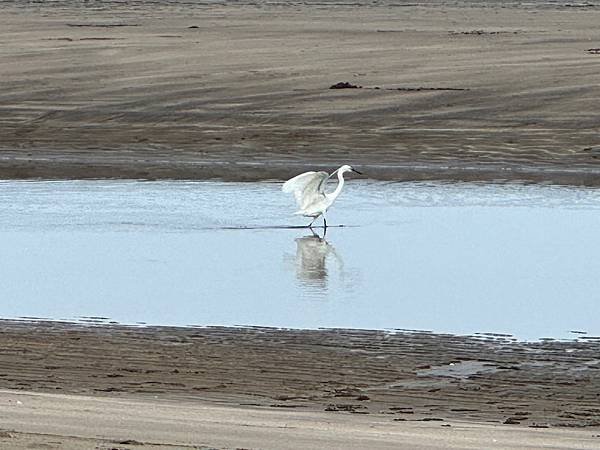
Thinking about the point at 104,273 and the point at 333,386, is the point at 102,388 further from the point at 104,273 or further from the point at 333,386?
the point at 104,273

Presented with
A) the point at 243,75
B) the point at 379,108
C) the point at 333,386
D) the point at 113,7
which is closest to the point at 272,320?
the point at 333,386

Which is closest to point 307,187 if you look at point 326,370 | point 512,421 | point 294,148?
point 294,148

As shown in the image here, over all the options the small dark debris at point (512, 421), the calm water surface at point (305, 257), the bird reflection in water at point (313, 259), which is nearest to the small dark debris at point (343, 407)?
the small dark debris at point (512, 421)

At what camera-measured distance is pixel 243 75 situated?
24.8 meters

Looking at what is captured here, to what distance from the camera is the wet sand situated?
7820 mm

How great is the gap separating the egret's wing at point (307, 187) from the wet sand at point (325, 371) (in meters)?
4.98

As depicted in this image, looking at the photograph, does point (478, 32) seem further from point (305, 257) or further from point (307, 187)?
point (305, 257)

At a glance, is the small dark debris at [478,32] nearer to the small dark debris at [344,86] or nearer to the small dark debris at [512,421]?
the small dark debris at [344,86]

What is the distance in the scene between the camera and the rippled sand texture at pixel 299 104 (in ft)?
63.9

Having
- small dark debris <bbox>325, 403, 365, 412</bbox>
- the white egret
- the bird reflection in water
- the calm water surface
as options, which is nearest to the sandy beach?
small dark debris <bbox>325, 403, 365, 412</bbox>

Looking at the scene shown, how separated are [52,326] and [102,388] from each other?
2.03 m

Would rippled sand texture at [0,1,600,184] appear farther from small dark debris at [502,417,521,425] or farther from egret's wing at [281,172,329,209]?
small dark debris at [502,417,521,425]

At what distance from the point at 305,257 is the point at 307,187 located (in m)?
1.81

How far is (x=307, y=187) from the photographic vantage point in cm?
1505
